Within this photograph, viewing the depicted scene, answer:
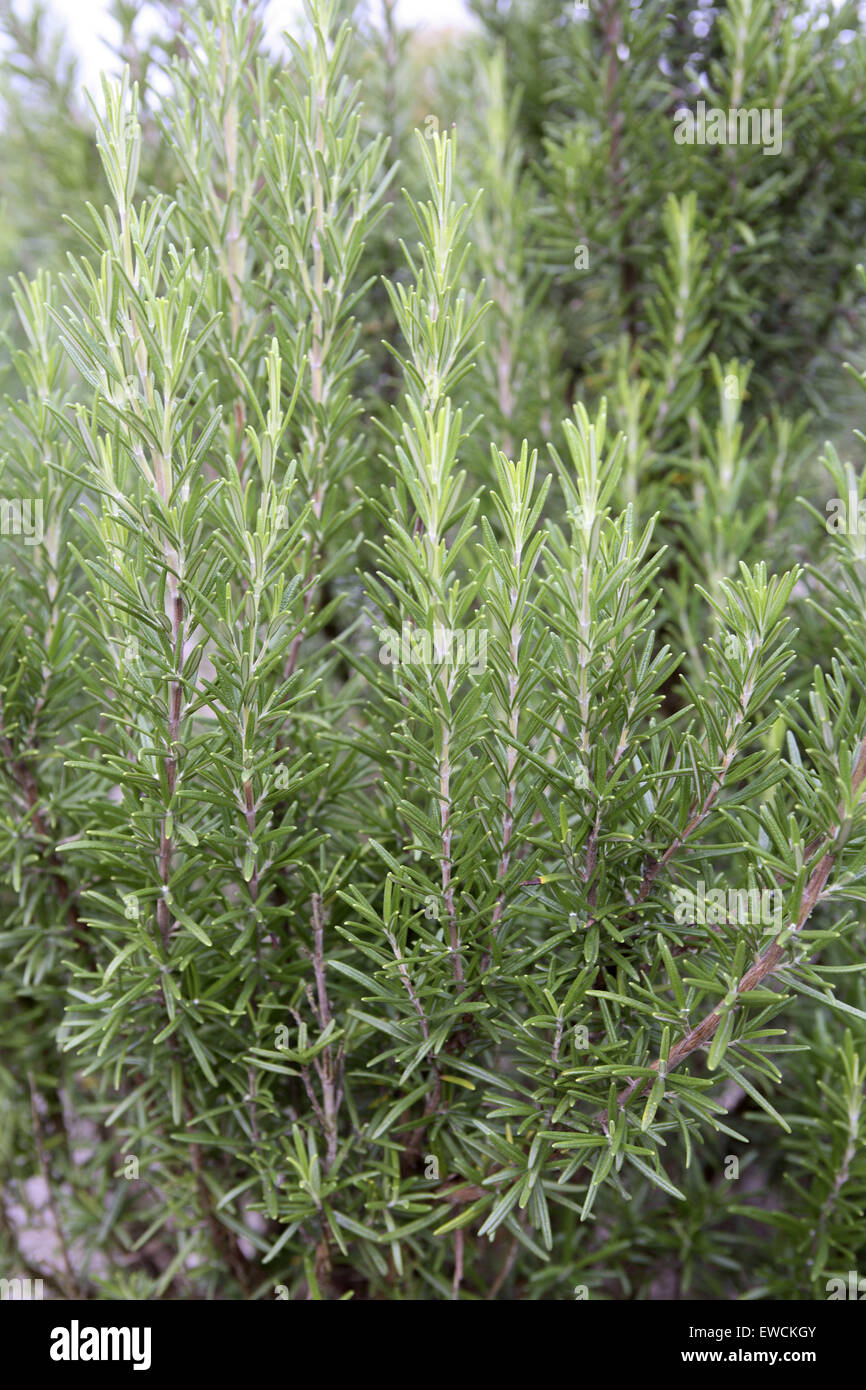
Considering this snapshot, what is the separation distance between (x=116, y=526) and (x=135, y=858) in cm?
20

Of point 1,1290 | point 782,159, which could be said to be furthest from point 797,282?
point 1,1290

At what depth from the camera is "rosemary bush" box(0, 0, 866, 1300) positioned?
52cm

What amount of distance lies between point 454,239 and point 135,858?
0.40 metres

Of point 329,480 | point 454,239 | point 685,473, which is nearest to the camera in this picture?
point 454,239

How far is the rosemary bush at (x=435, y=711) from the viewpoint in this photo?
52 cm

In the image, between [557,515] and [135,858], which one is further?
[557,515]

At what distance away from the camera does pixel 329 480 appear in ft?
2.11

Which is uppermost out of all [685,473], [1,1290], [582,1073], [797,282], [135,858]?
[797,282]

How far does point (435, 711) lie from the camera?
1.68 ft

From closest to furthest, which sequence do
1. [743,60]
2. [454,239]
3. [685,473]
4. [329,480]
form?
[454,239] → [329,480] → [743,60] → [685,473]

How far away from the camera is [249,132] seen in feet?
2.33

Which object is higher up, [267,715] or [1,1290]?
[267,715]

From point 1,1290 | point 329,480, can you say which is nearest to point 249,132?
point 329,480

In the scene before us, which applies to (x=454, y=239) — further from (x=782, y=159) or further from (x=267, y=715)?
(x=782, y=159)
